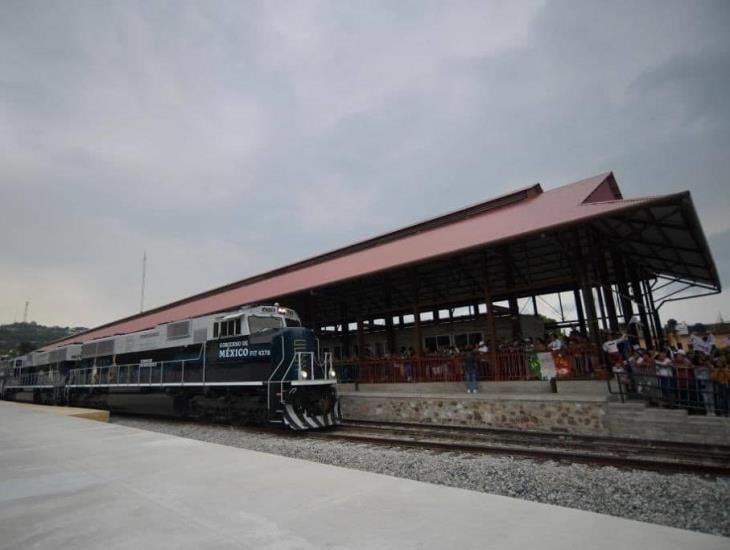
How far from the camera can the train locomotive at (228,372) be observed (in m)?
11.2

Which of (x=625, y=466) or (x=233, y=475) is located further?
(x=625, y=466)

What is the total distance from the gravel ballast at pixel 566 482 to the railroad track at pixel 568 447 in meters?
0.35

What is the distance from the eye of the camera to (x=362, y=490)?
4.43m

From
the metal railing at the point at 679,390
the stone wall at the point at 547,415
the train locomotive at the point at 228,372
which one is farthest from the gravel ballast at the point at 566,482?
the metal railing at the point at 679,390

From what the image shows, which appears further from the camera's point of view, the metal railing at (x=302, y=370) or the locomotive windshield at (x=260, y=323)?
the locomotive windshield at (x=260, y=323)

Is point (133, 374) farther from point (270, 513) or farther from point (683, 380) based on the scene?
point (683, 380)

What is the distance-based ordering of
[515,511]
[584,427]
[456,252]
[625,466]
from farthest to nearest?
[456,252] → [584,427] → [625,466] → [515,511]

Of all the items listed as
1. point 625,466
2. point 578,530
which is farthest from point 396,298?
point 578,530

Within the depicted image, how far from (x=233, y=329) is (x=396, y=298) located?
42.8 feet

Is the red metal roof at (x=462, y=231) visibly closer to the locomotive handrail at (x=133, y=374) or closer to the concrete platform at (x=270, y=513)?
the locomotive handrail at (x=133, y=374)

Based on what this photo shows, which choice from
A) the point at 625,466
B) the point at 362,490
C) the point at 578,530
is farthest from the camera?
the point at 625,466

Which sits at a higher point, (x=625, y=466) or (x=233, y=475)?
(x=233, y=475)

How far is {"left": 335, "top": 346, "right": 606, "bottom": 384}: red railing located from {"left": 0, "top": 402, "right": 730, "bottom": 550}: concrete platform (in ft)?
29.1

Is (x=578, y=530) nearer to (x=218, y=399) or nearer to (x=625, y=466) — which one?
(x=625, y=466)
